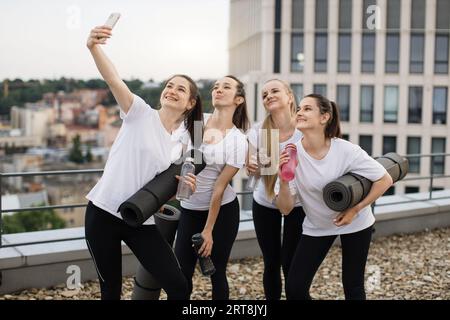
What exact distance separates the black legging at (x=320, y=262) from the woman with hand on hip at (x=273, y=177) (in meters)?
0.43

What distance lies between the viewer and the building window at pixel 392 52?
49.1 m

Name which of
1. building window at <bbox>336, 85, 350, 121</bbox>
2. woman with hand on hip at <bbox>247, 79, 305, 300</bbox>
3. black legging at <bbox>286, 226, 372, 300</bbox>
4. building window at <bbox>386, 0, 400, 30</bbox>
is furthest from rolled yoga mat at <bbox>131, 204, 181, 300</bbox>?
building window at <bbox>386, 0, 400, 30</bbox>

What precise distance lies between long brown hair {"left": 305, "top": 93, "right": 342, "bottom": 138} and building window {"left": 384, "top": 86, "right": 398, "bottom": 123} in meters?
47.2

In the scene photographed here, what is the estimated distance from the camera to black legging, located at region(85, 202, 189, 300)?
3.41 m

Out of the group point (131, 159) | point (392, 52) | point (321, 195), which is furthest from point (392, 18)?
point (131, 159)

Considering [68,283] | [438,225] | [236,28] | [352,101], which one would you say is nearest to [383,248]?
[438,225]

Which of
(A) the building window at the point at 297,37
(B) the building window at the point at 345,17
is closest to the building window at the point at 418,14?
(B) the building window at the point at 345,17

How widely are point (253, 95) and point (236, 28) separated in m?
14.5

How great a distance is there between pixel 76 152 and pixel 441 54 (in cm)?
7931

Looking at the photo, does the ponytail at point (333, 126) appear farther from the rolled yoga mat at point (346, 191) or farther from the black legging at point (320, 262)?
the black legging at point (320, 262)

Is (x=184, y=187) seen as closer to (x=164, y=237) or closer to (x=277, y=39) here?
(x=164, y=237)

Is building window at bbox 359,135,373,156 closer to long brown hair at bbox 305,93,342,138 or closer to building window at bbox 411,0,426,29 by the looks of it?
building window at bbox 411,0,426,29

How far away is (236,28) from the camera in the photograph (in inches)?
2504

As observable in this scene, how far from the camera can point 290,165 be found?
3.78 meters
